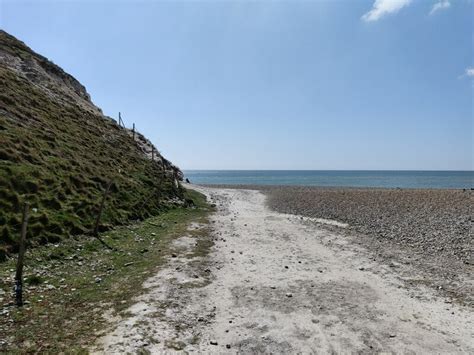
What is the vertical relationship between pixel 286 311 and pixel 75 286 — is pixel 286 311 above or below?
below

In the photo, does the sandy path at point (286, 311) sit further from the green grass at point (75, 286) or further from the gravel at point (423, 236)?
the gravel at point (423, 236)

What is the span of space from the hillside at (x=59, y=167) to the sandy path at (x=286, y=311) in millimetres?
7063

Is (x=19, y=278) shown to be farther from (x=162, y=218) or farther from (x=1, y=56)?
(x=1, y=56)

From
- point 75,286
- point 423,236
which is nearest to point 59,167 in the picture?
point 75,286

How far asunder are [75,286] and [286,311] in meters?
7.80

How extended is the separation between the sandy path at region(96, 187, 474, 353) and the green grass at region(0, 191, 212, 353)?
791 mm

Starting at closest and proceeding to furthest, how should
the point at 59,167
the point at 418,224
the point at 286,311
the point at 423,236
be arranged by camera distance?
the point at 286,311 < the point at 423,236 < the point at 59,167 < the point at 418,224

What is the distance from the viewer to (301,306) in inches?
436

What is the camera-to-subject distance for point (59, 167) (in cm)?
2273

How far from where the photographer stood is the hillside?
653 inches

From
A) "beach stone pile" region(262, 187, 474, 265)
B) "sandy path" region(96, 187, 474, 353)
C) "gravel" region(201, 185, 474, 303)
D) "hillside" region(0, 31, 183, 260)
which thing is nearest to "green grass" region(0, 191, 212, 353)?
"sandy path" region(96, 187, 474, 353)

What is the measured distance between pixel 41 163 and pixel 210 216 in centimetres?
1530

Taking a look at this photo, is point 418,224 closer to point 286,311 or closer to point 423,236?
point 423,236

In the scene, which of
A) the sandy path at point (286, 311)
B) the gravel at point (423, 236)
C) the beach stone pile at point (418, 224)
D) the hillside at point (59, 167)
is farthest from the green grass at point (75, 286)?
the beach stone pile at point (418, 224)
